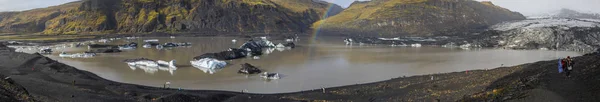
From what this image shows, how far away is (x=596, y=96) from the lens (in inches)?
496

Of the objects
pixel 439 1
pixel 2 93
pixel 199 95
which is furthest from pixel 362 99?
pixel 439 1

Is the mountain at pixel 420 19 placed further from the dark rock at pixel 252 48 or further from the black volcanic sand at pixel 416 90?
the black volcanic sand at pixel 416 90

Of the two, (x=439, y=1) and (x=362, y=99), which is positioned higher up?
(x=439, y=1)

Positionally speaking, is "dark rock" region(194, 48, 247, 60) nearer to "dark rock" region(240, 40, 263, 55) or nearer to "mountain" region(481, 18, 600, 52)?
"dark rock" region(240, 40, 263, 55)

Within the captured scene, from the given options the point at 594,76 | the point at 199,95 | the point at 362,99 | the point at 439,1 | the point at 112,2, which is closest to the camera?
the point at 594,76

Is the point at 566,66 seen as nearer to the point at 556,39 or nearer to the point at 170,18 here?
the point at 556,39

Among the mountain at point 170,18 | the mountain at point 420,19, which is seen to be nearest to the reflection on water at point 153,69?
the mountain at point 420,19

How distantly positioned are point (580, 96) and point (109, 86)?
25209 millimetres

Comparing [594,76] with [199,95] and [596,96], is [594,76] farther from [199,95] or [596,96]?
[199,95]

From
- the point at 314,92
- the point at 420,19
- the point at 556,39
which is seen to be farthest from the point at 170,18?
the point at 314,92

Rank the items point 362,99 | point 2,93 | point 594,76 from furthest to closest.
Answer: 1. point 362,99
2. point 2,93
3. point 594,76

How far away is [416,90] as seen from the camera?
22.7 meters

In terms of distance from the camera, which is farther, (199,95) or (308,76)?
(308,76)

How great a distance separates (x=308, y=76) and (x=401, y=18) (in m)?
84.3
